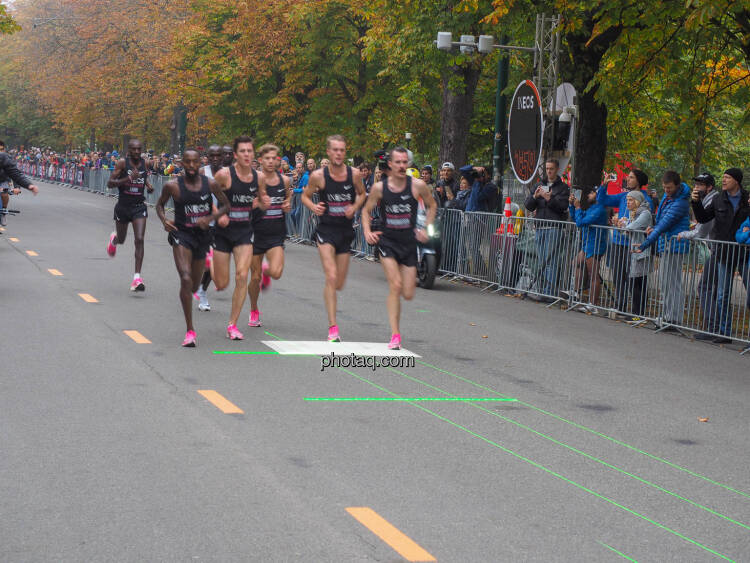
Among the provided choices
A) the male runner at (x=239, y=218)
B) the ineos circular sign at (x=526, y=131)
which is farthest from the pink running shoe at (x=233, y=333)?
the ineos circular sign at (x=526, y=131)

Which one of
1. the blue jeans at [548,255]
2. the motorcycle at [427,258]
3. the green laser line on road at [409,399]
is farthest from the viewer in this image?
the motorcycle at [427,258]

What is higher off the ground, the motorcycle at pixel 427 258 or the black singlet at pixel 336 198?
the black singlet at pixel 336 198

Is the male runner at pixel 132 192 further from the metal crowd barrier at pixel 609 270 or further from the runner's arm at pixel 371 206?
the metal crowd barrier at pixel 609 270

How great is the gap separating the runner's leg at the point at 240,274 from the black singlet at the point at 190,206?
487mm

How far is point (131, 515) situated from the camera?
5.20 m

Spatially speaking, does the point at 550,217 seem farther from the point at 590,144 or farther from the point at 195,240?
the point at 195,240

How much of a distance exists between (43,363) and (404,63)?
22430 millimetres

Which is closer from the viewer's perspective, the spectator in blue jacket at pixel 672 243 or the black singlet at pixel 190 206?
the black singlet at pixel 190 206

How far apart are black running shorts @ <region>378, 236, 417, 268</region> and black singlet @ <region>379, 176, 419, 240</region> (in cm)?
5

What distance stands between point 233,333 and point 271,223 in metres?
1.30

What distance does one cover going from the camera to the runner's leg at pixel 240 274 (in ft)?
34.9

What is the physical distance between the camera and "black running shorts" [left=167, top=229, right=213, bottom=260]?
10602mm

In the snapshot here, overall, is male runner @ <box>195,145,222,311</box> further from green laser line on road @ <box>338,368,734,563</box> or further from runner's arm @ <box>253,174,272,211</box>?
green laser line on road @ <box>338,368,734,563</box>

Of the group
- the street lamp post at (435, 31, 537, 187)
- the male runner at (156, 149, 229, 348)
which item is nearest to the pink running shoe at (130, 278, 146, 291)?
the male runner at (156, 149, 229, 348)
